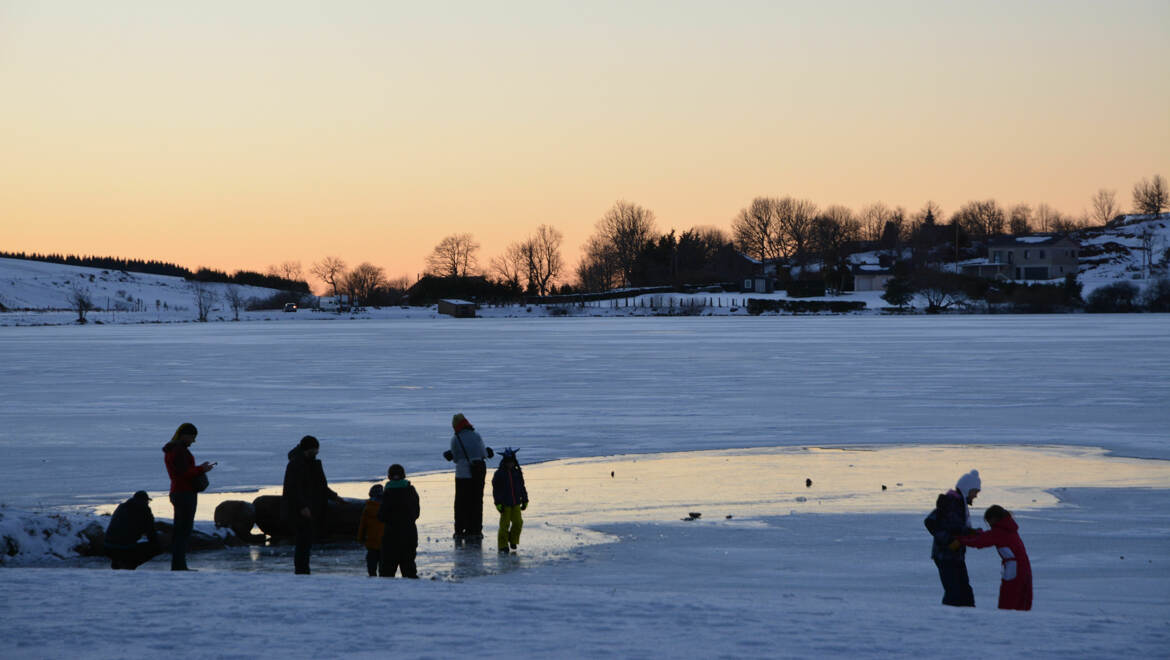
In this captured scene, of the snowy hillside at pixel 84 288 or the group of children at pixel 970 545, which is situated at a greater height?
the snowy hillside at pixel 84 288

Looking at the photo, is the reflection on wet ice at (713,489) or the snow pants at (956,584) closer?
the snow pants at (956,584)

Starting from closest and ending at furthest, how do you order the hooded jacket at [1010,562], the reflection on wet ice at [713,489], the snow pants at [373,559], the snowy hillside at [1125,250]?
the hooded jacket at [1010,562] → the snow pants at [373,559] → the reflection on wet ice at [713,489] → the snowy hillside at [1125,250]

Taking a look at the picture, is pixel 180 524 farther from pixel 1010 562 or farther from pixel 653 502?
pixel 1010 562

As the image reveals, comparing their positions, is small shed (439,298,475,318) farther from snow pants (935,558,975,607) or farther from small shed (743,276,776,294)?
snow pants (935,558,975,607)

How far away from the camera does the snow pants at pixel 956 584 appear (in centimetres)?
903

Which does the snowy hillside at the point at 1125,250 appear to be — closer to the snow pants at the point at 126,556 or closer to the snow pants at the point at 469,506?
the snow pants at the point at 469,506

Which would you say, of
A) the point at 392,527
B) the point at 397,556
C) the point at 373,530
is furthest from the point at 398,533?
the point at 373,530

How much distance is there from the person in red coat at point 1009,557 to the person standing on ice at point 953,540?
0.31ft

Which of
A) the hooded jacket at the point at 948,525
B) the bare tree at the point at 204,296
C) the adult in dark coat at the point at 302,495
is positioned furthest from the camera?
the bare tree at the point at 204,296

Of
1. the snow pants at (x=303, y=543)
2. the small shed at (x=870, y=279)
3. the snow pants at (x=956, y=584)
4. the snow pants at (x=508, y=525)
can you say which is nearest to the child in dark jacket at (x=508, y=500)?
the snow pants at (x=508, y=525)

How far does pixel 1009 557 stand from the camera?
902 centimetres

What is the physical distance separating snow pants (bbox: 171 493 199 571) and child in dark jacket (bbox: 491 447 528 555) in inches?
113

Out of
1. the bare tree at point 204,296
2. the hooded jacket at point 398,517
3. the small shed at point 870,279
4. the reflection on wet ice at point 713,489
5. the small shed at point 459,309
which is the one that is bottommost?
the reflection on wet ice at point 713,489

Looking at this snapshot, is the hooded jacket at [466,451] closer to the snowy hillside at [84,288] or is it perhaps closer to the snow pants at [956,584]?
the snow pants at [956,584]
